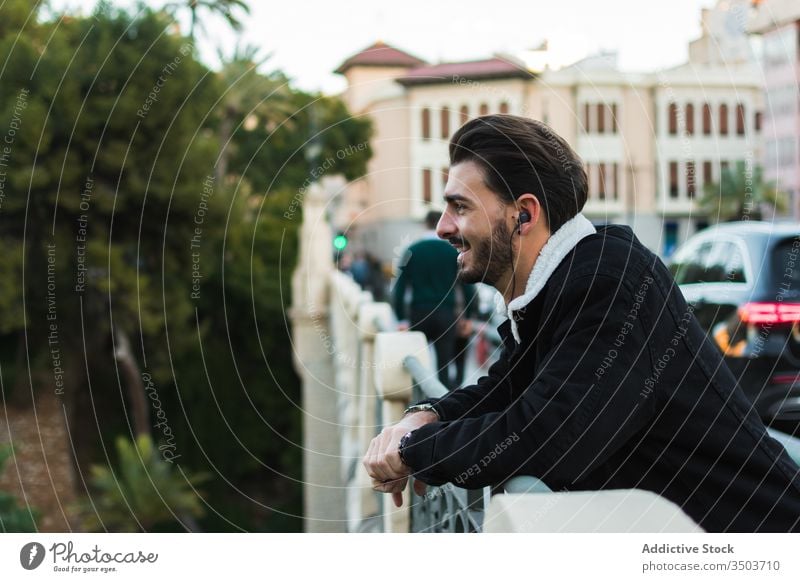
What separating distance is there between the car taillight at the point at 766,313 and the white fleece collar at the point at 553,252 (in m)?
4.31

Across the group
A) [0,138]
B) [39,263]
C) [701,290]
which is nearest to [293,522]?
[39,263]

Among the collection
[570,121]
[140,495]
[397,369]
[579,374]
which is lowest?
[140,495]

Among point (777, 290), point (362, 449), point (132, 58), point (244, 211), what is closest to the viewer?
point (777, 290)

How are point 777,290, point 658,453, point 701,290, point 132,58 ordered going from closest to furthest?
point 658,453
point 777,290
point 701,290
point 132,58

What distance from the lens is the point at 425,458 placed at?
1.85m

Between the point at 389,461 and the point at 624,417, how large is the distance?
47 centimetres

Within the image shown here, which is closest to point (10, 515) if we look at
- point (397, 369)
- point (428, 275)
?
point (428, 275)

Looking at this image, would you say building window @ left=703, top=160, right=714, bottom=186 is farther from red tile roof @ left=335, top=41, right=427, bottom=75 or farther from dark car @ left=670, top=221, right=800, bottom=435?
red tile roof @ left=335, top=41, right=427, bottom=75

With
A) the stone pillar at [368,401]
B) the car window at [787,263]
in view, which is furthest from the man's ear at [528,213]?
the stone pillar at [368,401]

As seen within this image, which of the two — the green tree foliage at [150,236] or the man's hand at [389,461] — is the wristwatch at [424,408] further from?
the green tree foliage at [150,236]

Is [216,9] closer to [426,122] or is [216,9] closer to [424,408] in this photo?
[426,122]

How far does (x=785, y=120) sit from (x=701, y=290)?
4362 centimetres

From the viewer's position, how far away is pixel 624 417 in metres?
1.66
